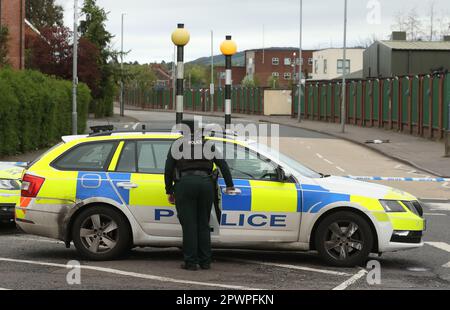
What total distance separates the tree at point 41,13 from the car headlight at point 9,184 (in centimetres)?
6903

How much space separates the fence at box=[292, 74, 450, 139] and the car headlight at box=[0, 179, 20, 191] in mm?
25092

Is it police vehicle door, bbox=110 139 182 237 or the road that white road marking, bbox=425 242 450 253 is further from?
police vehicle door, bbox=110 139 182 237

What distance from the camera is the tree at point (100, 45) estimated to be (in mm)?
63156

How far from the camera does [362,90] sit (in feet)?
169

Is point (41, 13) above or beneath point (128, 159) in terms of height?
above

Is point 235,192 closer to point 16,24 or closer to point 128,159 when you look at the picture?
point 128,159

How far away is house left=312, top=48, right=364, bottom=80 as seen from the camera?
10050cm

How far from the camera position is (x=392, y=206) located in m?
8.98

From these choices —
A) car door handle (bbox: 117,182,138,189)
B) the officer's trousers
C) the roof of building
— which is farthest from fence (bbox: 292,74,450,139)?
the officer's trousers

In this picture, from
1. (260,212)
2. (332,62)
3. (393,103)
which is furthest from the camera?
(332,62)

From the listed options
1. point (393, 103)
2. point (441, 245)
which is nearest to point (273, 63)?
point (393, 103)

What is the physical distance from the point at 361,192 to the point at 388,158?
22.2 meters

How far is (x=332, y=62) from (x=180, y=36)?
84592 millimetres

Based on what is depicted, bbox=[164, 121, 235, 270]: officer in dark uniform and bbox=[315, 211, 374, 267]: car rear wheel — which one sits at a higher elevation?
bbox=[164, 121, 235, 270]: officer in dark uniform
